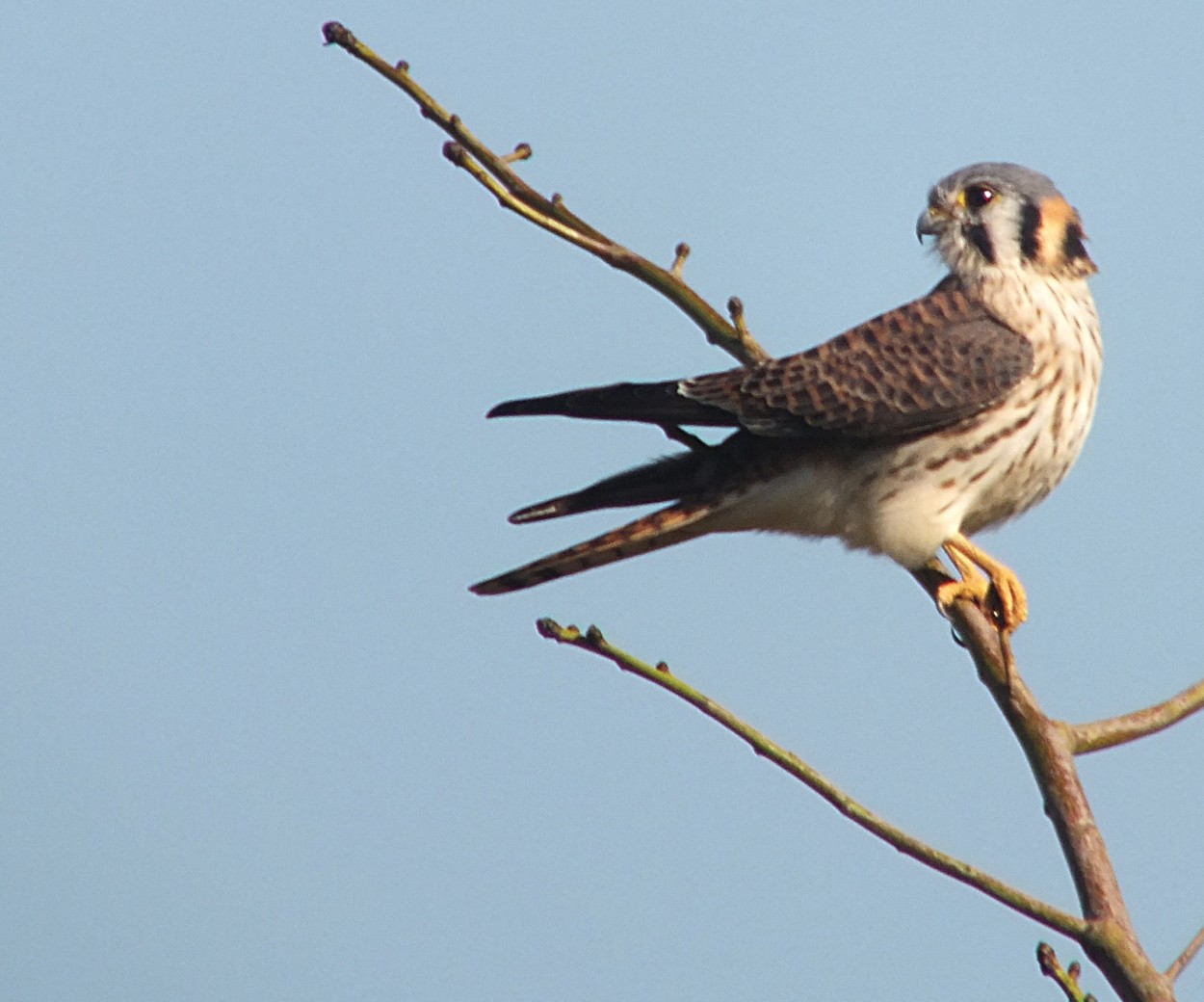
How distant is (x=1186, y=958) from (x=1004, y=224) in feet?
7.58

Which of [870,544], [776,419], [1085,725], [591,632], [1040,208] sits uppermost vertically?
[1040,208]

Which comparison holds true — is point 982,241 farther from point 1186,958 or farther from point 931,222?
point 1186,958

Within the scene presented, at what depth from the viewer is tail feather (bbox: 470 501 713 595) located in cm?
349

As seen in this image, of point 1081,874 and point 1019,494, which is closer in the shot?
point 1081,874

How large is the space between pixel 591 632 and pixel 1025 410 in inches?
69.6

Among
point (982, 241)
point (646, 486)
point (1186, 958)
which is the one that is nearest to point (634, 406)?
point (646, 486)

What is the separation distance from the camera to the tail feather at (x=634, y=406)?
3574mm

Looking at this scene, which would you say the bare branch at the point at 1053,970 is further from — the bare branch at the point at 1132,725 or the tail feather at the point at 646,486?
the tail feather at the point at 646,486

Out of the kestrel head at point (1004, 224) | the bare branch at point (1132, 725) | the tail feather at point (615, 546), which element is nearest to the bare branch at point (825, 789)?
the bare branch at point (1132, 725)

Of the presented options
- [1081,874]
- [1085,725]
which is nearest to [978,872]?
[1081,874]

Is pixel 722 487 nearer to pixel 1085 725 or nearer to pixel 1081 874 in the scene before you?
pixel 1085 725

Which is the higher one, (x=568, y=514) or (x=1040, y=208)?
(x=1040, y=208)

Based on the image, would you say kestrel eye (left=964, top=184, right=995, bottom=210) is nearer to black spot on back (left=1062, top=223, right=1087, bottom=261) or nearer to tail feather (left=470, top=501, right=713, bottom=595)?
black spot on back (left=1062, top=223, right=1087, bottom=261)

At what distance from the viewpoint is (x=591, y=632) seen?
2.32 metres
